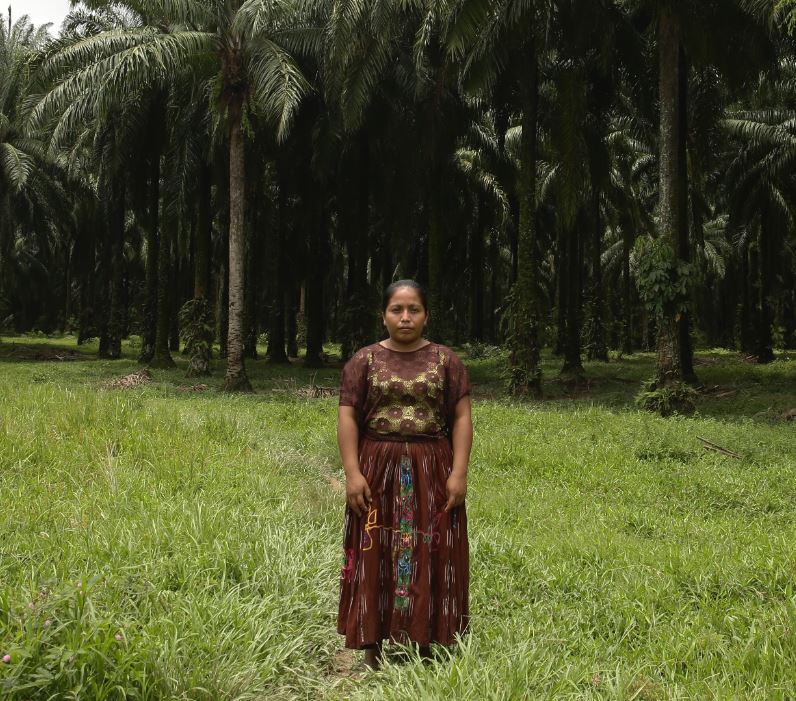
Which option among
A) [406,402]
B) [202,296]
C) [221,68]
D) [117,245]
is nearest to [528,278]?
[221,68]

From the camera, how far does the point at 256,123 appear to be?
60.3 feet

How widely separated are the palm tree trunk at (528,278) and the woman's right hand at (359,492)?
40.1ft

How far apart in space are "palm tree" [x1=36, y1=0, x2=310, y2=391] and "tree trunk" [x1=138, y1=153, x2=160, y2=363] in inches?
217

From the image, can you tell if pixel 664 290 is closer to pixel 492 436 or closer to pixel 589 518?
pixel 492 436

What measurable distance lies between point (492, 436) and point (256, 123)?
12.0 m

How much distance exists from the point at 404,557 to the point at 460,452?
55cm

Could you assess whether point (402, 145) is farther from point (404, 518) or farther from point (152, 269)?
point (404, 518)

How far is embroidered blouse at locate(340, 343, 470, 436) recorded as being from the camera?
11.4ft

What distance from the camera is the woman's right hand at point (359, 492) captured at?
3.39 m

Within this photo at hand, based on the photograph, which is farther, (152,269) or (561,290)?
(561,290)

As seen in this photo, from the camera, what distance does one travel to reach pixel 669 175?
1306cm

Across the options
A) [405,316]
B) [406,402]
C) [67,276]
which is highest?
[67,276]

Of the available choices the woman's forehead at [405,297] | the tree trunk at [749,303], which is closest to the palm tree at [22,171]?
the woman's forehead at [405,297]

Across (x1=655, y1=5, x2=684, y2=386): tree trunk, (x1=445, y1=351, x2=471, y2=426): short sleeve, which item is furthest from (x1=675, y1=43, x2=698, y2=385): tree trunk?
(x1=445, y1=351, x2=471, y2=426): short sleeve
